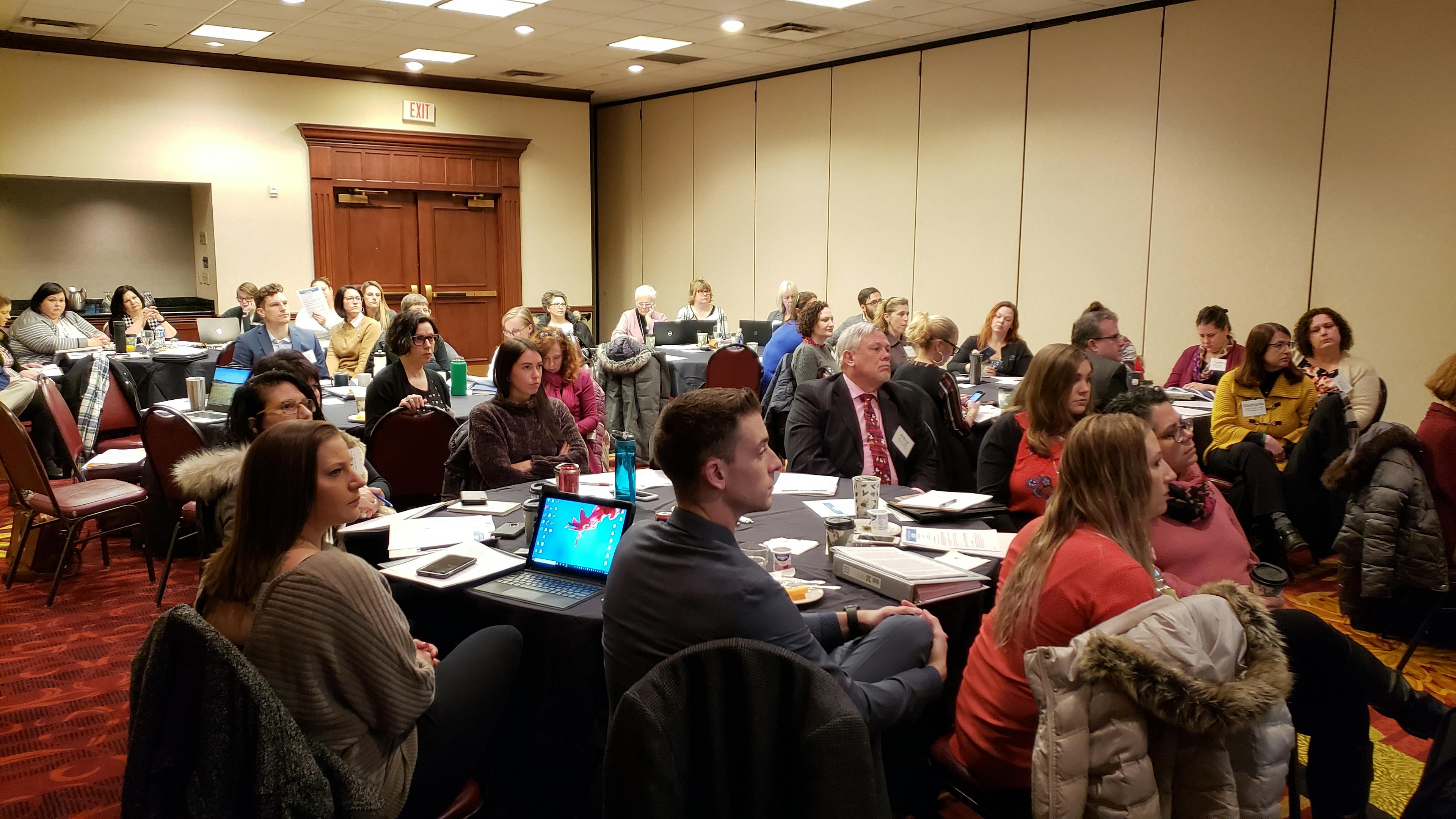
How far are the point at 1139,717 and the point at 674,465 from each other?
3.19 feet

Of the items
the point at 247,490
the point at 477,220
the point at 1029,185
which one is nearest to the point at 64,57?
the point at 477,220

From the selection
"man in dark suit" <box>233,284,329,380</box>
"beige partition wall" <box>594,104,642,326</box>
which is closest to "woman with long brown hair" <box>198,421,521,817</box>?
"man in dark suit" <box>233,284,329,380</box>

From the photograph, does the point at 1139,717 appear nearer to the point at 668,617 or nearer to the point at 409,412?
the point at 668,617

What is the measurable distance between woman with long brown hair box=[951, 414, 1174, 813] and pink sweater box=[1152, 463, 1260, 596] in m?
0.70

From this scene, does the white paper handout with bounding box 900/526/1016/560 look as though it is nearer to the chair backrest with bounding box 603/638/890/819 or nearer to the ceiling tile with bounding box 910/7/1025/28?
the chair backrest with bounding box 603/638/890/819

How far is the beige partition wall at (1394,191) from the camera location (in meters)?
6.46

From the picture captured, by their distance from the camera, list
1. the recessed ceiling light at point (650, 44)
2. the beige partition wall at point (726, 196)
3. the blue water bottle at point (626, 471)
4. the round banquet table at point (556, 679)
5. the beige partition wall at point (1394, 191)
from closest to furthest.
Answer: the round banquet table at point (556, 679), the blue water bottle at point (626, 471), the beige partition wall at point (1394, 191), the recessed ceiling light at point (650, 44), the beige partition wall at point (726, 196)

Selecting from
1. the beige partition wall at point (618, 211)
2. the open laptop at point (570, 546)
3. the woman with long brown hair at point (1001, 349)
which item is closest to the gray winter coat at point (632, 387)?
the woman with long brown hair at point (1001, 349)

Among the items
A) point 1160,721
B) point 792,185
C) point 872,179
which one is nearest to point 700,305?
point 792,185

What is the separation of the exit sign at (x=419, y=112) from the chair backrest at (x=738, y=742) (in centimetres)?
1166

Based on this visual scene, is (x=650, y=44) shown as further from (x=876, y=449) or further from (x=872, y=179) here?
(x=876, y=449)

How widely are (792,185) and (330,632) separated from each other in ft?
33.3

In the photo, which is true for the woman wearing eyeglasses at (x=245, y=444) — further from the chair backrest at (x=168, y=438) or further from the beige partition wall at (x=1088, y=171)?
the beige partition wall at (x=1088, y=171)

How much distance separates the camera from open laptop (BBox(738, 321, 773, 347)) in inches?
364
